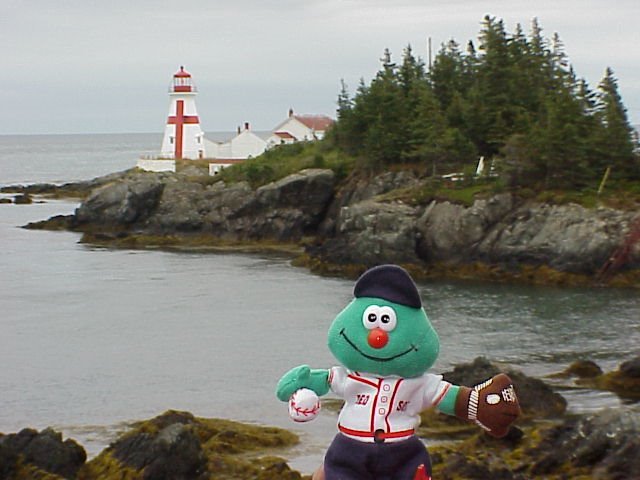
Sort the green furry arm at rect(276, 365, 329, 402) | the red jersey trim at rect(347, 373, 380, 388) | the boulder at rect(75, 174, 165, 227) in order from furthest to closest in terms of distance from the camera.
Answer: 1. the boulder at rect(75, 174, 165, 227)
2. the green furry arm at rect(276, 365, 329, 402)
3. the red jersey trim at rect(347, 373, 380, 388)

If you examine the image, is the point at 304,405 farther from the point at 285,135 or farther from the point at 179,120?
the point at 285,135

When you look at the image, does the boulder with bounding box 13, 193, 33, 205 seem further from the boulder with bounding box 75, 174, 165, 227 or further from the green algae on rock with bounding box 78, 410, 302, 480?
the green algae on rock with bounding box 78, 410, 302, 480

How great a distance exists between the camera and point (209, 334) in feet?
88.9

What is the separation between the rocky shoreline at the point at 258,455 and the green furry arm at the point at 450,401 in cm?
644

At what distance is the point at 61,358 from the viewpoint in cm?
2425

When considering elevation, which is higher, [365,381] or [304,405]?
[365,381]

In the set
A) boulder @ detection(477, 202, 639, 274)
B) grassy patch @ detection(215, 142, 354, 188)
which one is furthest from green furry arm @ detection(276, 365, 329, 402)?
grassy patch @ detection(215, 142, 354, 188)

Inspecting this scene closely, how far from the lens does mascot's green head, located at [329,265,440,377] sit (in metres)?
5.62

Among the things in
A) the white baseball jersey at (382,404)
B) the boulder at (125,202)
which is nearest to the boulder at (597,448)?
the white baseball jersey at (382,404)

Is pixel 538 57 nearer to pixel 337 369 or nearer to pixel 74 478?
pixel 74 478

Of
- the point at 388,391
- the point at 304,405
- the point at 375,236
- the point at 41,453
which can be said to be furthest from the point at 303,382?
the point at 375,236

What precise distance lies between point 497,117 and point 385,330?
129 ft

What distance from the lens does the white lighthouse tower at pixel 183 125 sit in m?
59.9

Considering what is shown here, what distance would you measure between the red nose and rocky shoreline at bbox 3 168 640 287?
21979 mm
